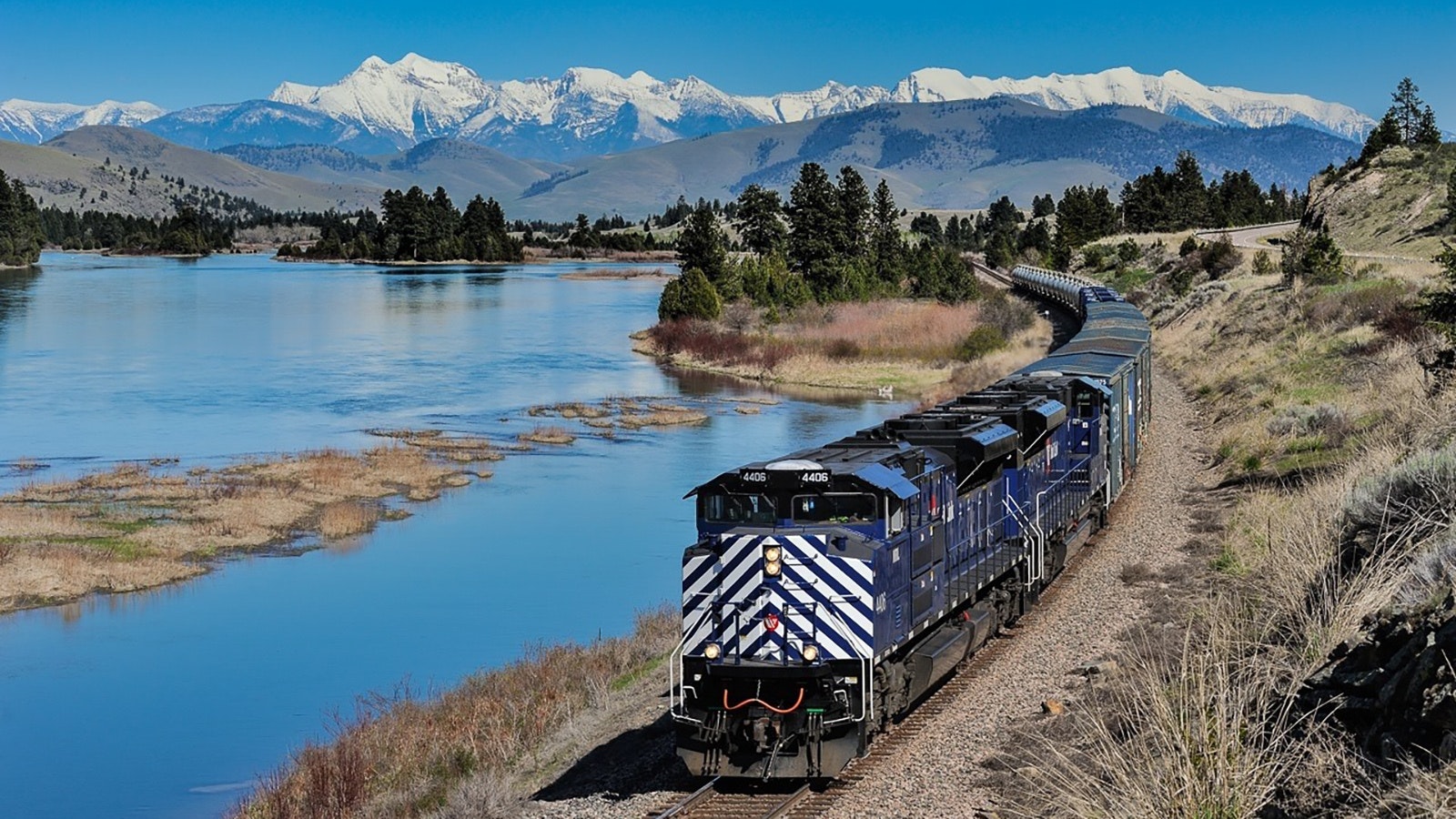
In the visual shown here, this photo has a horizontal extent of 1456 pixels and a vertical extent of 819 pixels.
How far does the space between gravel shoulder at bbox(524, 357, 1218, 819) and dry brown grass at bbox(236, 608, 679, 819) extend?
1053mm

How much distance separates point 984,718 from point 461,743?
Result: 8.27m

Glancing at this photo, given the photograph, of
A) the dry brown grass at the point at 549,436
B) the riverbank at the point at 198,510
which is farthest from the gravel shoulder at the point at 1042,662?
the dry brown grass at the point at 549,436

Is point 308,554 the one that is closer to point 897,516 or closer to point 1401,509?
point 897,516

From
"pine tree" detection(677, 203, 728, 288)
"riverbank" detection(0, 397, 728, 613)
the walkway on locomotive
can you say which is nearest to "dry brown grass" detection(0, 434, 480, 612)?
"riverbank" detection(0, 397, 728, 613)

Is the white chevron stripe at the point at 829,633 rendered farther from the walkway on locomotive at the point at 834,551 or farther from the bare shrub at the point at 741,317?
the bare shrub at the point at 741,317

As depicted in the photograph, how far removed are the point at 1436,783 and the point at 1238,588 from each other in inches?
500

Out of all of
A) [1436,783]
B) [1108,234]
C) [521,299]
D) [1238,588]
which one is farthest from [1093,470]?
[1108,234]

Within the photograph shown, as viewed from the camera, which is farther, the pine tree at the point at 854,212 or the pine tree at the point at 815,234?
the pine tree at the point at 854,212

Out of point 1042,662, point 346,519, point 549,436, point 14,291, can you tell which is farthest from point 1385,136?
point 14,291

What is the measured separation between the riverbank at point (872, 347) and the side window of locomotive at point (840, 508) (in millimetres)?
53381

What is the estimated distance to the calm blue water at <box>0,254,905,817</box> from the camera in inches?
1013

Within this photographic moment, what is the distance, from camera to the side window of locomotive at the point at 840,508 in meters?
17.3

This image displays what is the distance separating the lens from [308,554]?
1567 inches

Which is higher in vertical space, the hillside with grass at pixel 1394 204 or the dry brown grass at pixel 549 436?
the hillside with grass at pixel 1394 204
